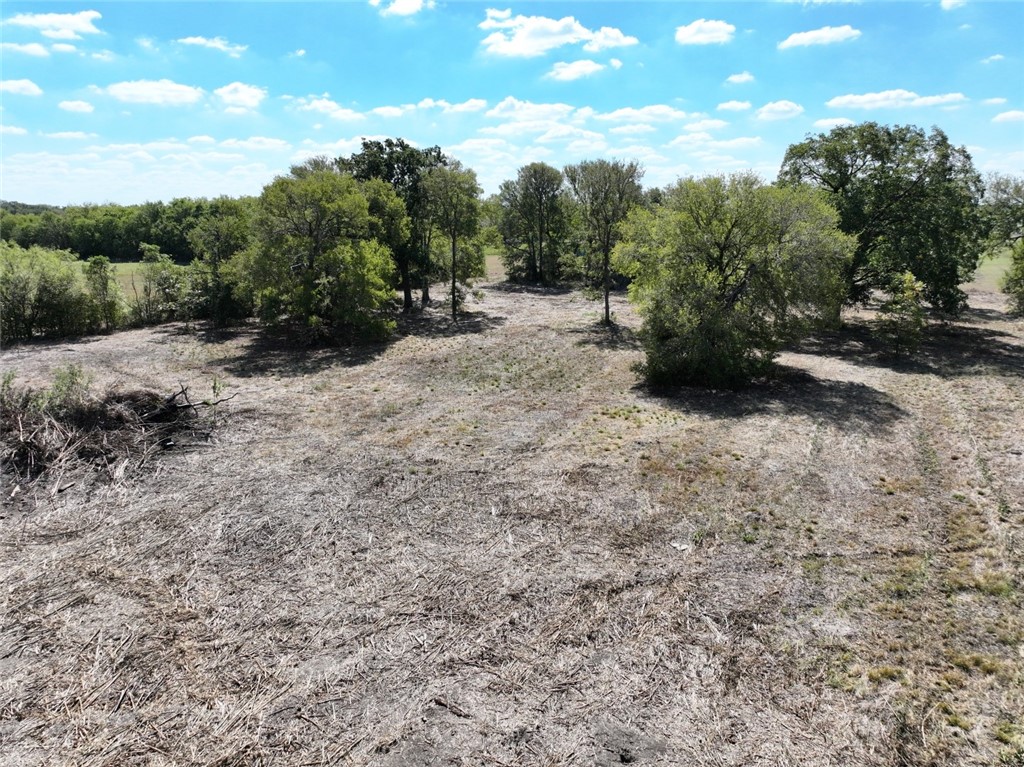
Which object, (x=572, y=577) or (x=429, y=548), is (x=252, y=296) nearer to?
(x=429, y=548)

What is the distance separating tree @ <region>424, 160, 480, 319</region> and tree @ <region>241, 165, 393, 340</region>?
21.9ft

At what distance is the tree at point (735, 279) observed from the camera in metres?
20.1

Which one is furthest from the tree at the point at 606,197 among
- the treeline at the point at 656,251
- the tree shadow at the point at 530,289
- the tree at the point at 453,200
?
the tree shadow at the point at 530,289

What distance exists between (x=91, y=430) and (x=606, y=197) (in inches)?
1044

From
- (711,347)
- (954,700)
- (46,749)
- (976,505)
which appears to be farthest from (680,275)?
(46,749)

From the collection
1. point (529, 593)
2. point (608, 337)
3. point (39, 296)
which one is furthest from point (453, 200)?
point (529, 593)

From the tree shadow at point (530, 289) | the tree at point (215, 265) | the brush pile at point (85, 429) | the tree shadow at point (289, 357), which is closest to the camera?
the brush pile at point (85, 429)

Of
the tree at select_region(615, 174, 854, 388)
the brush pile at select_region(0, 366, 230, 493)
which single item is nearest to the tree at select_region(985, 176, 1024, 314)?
the tree at select_region(615, 174, 854, 388)

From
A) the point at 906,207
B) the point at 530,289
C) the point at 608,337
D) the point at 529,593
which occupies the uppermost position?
the point at 906,207

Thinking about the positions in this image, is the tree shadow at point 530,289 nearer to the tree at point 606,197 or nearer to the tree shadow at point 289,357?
the tree at point 606,197

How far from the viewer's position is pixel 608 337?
99.5ft

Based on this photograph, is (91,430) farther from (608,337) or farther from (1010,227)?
(1010,227)

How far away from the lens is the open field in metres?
6.70

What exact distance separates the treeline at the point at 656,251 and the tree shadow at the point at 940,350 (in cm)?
136
